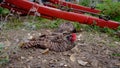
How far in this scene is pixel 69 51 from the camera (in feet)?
13.4

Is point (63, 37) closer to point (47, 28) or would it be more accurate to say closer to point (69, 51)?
point (69, 51)

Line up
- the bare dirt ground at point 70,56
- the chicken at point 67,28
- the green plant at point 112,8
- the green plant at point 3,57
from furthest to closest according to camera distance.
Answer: the green plant at point 112,8
the chicken at point 67,28
the bare dirt ground at point 70,56
the green plant at point 3,57

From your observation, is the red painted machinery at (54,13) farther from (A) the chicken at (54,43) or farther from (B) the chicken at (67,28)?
(A) the chicken at (54,43)

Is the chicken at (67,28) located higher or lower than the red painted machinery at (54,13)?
lower

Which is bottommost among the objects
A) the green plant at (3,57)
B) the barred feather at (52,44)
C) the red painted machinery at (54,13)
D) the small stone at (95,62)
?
the small stone at (95,62)

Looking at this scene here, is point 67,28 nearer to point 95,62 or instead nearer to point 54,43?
point 54,43

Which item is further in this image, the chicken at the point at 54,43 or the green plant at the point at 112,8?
the green plant at the point at 112,8

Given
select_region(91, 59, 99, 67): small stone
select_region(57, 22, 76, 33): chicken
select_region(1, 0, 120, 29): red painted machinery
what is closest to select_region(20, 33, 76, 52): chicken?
select_region(91, 59, 99, 67): small stone

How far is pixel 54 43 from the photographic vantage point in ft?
13.4

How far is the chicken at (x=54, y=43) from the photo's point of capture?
405cm

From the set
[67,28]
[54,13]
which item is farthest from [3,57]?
[54,13]

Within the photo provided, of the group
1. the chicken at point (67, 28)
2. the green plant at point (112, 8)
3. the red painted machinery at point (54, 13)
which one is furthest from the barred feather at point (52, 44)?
the green plant at point (112, 8)

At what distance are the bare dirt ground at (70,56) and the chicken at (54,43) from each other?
76 millimetres

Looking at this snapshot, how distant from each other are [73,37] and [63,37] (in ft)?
0.54
